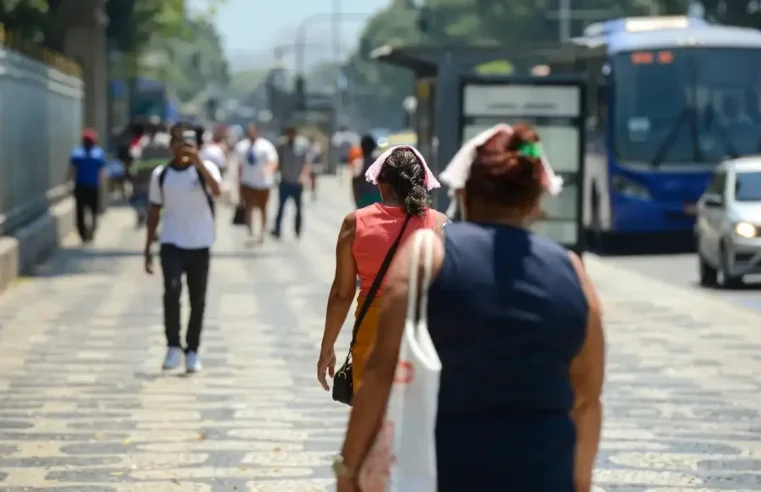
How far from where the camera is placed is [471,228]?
4.46 meters

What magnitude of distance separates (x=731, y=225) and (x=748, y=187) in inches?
44.3

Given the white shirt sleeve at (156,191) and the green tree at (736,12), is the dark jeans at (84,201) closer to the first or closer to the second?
the white shirt sleeve at (156,191)

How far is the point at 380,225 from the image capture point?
7.10 m

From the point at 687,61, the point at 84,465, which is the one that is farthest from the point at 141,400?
the point at 687,61

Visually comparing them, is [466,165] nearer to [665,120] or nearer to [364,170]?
[364,170]

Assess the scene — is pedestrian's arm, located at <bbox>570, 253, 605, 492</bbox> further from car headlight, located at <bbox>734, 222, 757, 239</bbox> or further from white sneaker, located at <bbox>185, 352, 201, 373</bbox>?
car headlight, located at <bbox>734, 222, 757, 239</bbox>

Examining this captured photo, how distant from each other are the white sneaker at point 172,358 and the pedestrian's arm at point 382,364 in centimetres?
872

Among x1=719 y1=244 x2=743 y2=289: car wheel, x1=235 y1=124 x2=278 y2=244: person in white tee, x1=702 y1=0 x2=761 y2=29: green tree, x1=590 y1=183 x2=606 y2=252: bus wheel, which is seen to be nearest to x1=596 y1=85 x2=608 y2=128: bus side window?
x1=590 y1=183 x2=606 y2=252: bus wheel

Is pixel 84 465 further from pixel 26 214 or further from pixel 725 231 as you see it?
pixel 26 214

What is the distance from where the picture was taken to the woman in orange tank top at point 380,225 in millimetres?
7043

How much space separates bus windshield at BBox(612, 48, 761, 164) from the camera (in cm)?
2870

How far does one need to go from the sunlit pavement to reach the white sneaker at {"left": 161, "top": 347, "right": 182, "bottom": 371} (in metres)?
0.11

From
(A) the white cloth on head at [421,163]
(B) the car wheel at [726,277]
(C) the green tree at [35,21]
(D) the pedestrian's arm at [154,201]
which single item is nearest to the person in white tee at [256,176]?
(C) the green tree at [35,21]

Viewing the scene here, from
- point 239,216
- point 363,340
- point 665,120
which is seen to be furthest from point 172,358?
point 665,120
